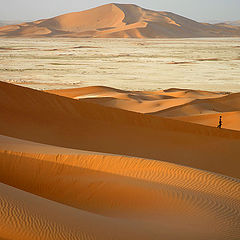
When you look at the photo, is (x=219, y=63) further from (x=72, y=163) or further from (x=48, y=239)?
(x=48, y=239)

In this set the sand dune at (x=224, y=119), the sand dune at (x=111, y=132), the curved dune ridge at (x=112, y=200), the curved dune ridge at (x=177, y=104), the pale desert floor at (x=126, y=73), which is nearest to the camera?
the curved dune ridge at (x=112, y=200)

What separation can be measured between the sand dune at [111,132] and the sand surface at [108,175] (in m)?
0.02

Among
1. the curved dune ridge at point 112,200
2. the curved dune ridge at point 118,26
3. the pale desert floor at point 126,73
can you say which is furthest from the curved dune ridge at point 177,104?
the curved dune ridge at point 118,26

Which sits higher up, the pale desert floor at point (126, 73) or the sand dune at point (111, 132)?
the sand dune at point (111, 132)

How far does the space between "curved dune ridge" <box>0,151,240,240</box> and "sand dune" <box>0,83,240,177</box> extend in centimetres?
192

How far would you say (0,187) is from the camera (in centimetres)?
377

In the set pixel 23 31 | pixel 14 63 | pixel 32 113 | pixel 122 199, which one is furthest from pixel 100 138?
pixel 23 31

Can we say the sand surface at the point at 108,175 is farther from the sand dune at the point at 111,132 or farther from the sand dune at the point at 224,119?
the sand dune at the point at 224,119

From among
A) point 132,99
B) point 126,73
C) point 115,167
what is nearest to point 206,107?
point 132,99

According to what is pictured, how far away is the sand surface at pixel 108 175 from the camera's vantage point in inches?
130

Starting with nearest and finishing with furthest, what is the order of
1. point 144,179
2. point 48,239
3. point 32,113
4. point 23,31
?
point 48,239, point 144,179, point 32,113, point 23,31

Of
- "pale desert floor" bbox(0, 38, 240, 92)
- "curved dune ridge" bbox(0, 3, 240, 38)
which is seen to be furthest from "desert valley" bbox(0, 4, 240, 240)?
"curved dune ridge" bbox(0, 3, 240, 38)

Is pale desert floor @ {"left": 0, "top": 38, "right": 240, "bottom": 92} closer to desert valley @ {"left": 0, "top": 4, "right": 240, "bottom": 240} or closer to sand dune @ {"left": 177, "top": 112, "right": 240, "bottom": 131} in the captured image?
desert valley @ {"left": 0, "top": 4, "right": 240, "bottom": 240}

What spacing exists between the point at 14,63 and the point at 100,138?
24.1 meters
